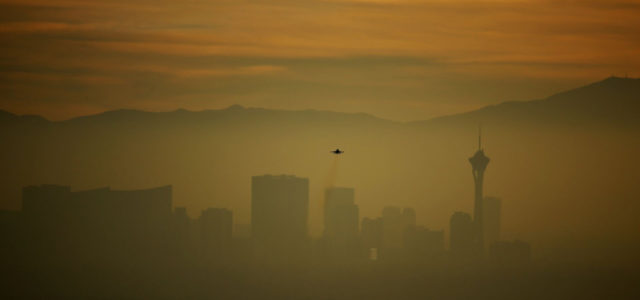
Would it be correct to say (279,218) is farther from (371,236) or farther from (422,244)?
(422,244)

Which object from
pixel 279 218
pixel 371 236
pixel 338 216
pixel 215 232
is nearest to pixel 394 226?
pixel 371 236

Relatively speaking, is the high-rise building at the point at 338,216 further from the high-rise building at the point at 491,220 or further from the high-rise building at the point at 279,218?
the high-rise building at the point at 491,220

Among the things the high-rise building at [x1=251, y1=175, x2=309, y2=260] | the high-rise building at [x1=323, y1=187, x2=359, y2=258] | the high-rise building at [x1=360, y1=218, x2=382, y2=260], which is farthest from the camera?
the high-rise building at [x1=360, y1=218, x2=382, y2=260]

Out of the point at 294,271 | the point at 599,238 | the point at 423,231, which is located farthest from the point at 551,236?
the point at 294,271

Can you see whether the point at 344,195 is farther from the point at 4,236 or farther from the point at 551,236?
the point at 4,236

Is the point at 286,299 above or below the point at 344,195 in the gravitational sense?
below

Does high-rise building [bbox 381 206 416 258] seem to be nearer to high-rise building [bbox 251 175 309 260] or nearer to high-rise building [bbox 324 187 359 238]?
high-rise building [bbox 324 187 359 238]

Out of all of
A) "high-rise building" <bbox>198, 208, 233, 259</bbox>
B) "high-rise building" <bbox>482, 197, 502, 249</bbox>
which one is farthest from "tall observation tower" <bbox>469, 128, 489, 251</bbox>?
"high-rise building" <bbox>198, 208, 233, 259</bbox>
